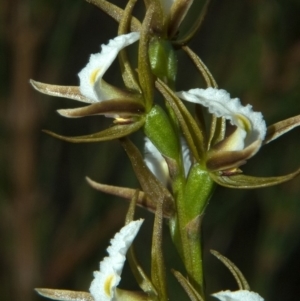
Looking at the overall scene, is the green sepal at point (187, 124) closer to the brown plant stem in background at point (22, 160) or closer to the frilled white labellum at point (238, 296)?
the frilled white labellum at point (238, 296)

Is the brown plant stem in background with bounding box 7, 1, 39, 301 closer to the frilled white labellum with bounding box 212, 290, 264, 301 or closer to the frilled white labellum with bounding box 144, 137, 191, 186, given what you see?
the frilled white labellum with bounding box 144, 137, 191, 186

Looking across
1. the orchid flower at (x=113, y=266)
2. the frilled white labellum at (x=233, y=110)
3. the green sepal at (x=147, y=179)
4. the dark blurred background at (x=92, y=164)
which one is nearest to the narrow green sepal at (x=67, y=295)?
the orchid flower at (x=113, y=266)

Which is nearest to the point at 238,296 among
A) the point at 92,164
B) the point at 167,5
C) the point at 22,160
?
the point at 167,5

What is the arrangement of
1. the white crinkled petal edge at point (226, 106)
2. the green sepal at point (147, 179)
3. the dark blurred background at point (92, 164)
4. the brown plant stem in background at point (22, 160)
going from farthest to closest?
the brown plant stem in background at point (22, 160)
the dark blurred background at point (92, 164)
the green sepal at point (147, 179)
the white crinkled petal edge at point (226, 106)

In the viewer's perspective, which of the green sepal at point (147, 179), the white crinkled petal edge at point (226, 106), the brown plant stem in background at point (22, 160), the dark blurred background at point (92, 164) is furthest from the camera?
the brown plant stem in background at point (22, 160)

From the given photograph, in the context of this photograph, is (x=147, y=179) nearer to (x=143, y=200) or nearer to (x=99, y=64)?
(x=143, y=200)
